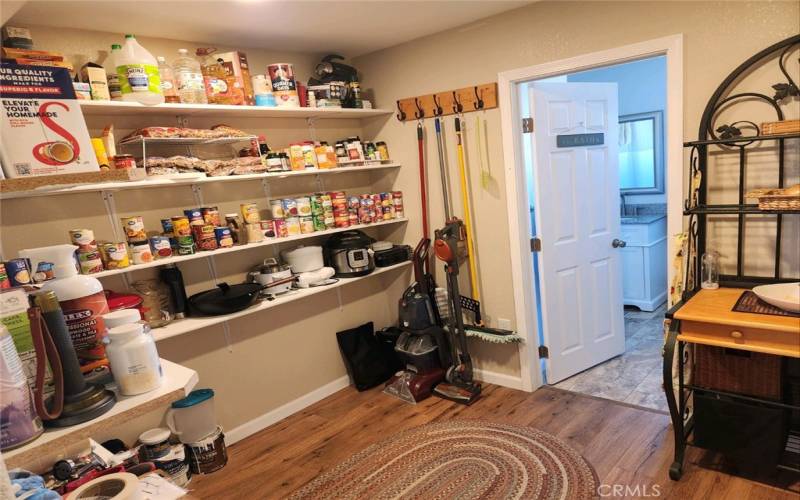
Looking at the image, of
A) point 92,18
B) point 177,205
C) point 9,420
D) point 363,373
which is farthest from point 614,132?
point 9,420

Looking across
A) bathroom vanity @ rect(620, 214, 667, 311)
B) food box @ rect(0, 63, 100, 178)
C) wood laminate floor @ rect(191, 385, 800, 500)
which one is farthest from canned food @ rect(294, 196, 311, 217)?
bathroom vanity @ rect(620, 214, 667, 311)

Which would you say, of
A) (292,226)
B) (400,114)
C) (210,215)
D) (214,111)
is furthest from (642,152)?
Answer: (210,215)

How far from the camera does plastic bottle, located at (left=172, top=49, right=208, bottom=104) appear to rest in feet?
8.11

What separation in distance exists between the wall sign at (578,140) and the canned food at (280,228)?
72.5 inches

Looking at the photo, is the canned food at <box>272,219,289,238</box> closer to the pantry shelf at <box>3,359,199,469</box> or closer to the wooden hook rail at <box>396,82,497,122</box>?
the wooden hook rail at <box>396,82,497,122</box>

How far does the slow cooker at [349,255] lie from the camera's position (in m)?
3.22

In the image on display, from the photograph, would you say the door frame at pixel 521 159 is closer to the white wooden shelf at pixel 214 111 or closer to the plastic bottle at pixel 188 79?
the white wooden shelf at pixel 214 111

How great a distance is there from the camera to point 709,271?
2.26 meters

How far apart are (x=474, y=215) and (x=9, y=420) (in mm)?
2748

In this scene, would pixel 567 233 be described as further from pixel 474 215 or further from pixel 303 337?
pixel 303 337

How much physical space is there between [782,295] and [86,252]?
9.88ft

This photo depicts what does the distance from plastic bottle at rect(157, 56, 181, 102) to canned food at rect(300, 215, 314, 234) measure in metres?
0.98

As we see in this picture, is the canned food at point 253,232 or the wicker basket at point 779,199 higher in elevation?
the canned food at point 253,232

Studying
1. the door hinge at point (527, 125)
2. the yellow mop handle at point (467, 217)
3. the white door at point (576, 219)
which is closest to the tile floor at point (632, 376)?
the white door at point (576, 219)
